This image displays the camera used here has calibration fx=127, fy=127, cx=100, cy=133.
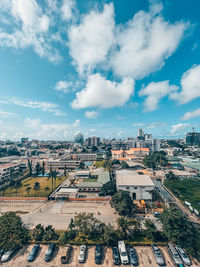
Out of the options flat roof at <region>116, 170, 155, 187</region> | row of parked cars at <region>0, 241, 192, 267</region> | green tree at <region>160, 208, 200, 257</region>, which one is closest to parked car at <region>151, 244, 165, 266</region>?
row of parked cars at <region>0, 241, 192, 267</region>

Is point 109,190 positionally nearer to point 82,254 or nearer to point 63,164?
point 82,254

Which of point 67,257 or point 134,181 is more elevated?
point 134,181

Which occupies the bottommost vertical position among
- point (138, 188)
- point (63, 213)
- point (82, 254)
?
point (63, 213)

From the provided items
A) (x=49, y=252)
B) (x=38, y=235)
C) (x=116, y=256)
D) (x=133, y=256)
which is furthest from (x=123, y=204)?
(x=38, y=235)

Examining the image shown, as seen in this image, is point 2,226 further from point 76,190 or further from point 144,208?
point 144,208

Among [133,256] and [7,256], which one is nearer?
[133,256]

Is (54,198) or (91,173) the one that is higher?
(91,173)

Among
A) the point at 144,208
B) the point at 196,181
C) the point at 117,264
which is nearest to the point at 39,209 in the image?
the point at 117,264

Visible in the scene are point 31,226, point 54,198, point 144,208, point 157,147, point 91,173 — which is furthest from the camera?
point 157,147
